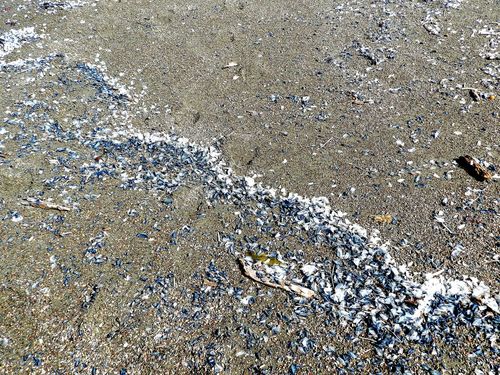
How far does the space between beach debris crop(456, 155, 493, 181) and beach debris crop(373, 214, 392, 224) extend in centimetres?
101

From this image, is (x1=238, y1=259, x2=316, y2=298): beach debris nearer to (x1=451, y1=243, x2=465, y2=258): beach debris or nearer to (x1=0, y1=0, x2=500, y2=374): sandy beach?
(x1=0, y1=0, x2=500, y2=374): sandy beach

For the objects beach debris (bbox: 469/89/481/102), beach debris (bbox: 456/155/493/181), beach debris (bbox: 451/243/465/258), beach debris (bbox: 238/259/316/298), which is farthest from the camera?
beach debris (bbox: 469/89/481/102)

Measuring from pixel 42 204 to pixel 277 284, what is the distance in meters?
2.29

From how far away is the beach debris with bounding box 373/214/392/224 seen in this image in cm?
393

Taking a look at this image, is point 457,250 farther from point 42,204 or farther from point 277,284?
→ point 42,204

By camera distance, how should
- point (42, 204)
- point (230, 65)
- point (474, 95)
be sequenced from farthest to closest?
point (230, 65), point (474, 95), point (42, 204)

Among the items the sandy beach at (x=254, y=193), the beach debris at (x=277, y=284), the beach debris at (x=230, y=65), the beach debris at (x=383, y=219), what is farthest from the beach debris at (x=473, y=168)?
the beach debris at (x=230, y=65)

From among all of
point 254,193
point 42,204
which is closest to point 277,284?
point 254,193

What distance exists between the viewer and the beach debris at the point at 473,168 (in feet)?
13.8

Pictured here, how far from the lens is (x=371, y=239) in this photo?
12.4 feet

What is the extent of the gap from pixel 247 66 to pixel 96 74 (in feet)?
6.64

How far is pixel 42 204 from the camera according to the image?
4.09 m

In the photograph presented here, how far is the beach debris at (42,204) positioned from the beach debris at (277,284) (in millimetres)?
1774

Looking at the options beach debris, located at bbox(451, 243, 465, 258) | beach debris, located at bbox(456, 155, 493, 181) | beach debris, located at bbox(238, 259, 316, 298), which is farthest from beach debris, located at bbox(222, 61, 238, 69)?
beach debris, located at bbox(451, 243, 465, 258)
